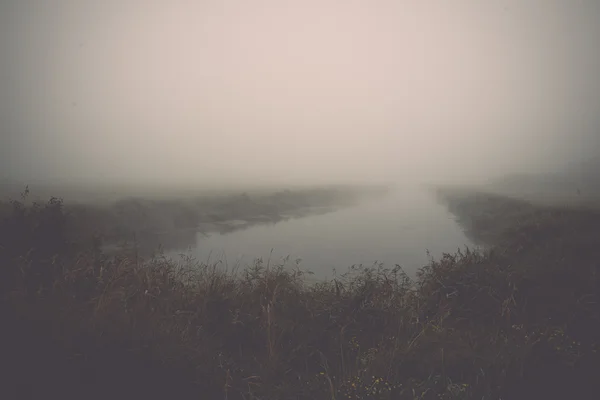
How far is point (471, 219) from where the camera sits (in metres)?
21.5

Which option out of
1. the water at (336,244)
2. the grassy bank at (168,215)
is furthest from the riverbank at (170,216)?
the water at (336,244)

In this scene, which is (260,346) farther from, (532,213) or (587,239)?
(532,213)

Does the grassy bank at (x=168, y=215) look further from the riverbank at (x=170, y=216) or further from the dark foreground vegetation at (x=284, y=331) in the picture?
the dark foreground vegetation at (x=284, y=331)

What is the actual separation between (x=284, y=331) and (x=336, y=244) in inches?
604

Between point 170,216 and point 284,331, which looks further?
point 170,216

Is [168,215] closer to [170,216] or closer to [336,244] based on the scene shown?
[170,216]

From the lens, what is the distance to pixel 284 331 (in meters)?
4.13

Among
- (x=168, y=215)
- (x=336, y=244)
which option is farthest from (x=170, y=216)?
(x=336, y=244)

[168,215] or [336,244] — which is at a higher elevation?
[168,215]

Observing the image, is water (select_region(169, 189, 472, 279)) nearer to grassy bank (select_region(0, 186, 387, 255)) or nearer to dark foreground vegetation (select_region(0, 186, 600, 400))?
grassy bank (select_region(0, 186, 387, 255))

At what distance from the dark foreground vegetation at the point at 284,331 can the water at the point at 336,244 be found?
6.49 m

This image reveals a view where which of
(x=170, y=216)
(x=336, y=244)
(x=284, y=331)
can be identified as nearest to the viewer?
(x=284, y=331)

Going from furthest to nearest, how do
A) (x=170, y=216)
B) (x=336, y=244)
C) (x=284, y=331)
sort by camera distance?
(x=170, y=216)
(x=336, y=244)
(x=284, y=331)

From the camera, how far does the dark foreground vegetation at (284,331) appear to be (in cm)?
276
